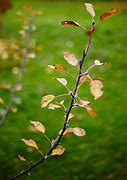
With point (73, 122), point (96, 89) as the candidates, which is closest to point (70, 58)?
point (96, 89)

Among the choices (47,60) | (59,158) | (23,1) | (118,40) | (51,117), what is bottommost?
(23,1)

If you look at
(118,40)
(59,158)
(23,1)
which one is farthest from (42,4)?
(59,158)

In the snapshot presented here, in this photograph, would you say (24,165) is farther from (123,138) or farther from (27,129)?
(123,138)

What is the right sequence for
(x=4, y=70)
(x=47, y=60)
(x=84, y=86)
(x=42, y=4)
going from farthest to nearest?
(x=42, y=4) < (x=47, y=60) < (x=4, y=70) < (x=84, y=86)

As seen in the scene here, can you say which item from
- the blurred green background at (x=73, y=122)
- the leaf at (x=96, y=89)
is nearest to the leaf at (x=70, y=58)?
the leaf at (x=96, y=89)

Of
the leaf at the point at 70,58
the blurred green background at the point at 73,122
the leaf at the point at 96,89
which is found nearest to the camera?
the leaf at the point at 96,89

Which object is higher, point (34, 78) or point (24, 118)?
point (24, 118)

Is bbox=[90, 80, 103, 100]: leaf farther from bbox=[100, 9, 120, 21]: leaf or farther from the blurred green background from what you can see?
the blurred green background

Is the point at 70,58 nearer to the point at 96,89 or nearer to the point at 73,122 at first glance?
the point at 96,89

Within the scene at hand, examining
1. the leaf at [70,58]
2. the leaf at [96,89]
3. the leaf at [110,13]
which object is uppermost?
the leaf at [110,13]

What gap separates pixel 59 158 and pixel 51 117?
116cm

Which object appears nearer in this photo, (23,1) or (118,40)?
(118,40)

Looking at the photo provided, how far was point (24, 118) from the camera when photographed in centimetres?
514

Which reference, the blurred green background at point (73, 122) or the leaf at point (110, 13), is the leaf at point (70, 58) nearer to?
the leaf at point (110, 13)
